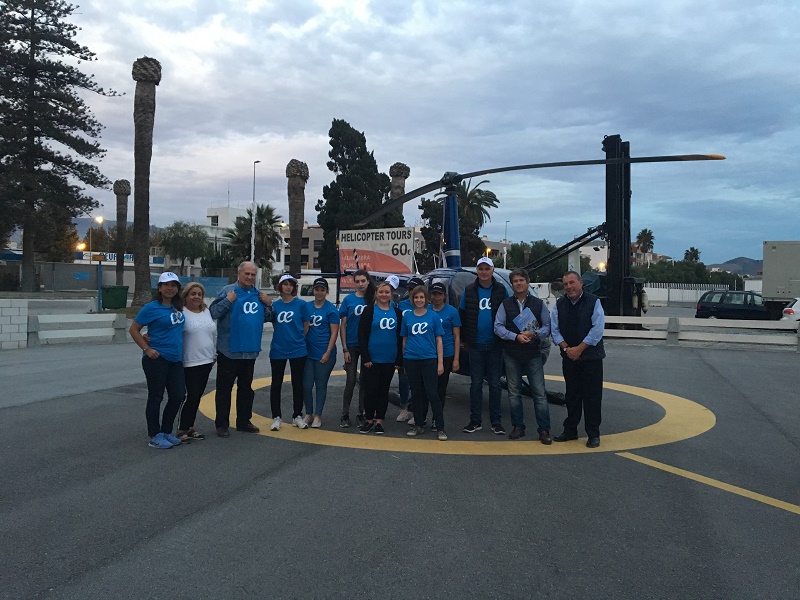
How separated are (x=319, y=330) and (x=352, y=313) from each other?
51 cm

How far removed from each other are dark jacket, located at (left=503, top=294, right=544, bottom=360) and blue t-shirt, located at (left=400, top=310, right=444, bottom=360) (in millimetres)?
751

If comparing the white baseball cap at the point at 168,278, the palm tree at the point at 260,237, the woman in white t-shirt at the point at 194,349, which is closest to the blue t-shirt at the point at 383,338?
the woman in white t-shirt at the point at 194,349

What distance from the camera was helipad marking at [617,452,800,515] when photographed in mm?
4773

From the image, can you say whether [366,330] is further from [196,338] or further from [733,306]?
[733,306]

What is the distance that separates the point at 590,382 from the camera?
6.48 metres

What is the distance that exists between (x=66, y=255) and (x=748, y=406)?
66657 mm

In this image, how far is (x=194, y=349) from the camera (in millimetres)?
6359

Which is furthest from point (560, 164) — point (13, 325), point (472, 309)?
point (13, 325)

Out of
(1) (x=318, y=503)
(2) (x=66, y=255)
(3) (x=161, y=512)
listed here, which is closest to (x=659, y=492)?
(1) (x=318, y=503)

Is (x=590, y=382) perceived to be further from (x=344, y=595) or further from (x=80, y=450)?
(x=80, y=450)

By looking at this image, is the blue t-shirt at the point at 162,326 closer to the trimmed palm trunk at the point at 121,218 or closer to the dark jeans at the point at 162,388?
the dark jeans at the point at 162,388

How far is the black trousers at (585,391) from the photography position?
648 centimetres

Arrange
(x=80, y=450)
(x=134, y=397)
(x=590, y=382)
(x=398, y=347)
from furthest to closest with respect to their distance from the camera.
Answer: (x=134, y=397) → (x=398, y=347) → (x=590, y=382) → (x=80, y=450)

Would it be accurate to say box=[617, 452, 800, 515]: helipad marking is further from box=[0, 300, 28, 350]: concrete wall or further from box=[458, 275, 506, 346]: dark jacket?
box=[0, 300, 28, 350]: concrete wall
